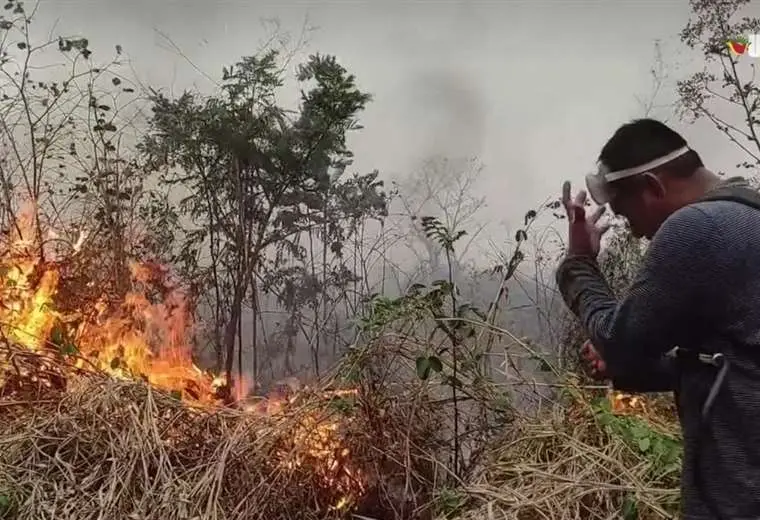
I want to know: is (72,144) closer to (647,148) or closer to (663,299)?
(647,148)

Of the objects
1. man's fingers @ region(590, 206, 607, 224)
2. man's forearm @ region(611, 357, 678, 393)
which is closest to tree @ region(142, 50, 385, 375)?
man's fingers @ region(590, 206, 607, 224)

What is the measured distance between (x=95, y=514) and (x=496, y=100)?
109 inches

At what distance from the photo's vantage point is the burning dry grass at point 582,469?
7.82 ft

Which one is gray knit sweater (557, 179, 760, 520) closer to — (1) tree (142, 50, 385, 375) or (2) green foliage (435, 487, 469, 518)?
(2) green foliage (435, 487, 469, 518)

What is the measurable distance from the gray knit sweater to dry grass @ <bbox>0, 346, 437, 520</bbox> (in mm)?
1545

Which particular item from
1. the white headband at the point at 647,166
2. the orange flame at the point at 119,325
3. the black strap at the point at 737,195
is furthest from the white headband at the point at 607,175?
the orange flame at the point at 119,325

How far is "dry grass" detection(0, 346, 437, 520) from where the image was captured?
251cm

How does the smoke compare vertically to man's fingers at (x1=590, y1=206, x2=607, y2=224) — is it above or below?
above

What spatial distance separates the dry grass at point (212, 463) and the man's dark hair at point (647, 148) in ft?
4.96

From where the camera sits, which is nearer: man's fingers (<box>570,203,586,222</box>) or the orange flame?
man's fingers (<box>570,203,586,222</box>)

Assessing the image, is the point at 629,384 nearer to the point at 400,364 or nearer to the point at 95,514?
the point at 400,364

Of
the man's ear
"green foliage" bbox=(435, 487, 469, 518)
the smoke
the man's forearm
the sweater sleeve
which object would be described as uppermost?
the smoke

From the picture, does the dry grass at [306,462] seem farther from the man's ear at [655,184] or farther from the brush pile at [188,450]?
the man's ear at [655,184]

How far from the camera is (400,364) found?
8.90 feet
